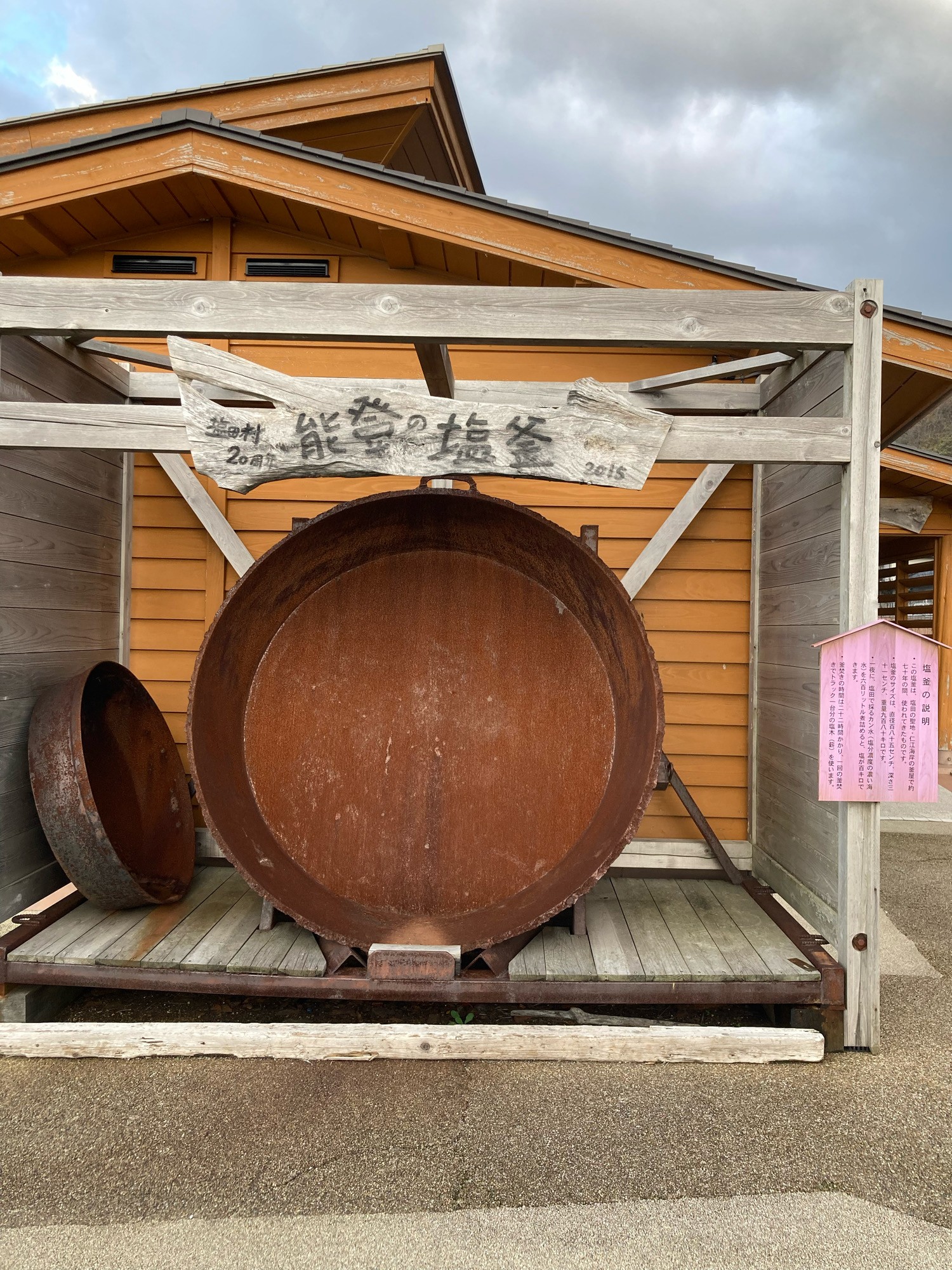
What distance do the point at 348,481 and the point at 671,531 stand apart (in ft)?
5.08

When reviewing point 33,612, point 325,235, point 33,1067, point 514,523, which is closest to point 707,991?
point 514,523

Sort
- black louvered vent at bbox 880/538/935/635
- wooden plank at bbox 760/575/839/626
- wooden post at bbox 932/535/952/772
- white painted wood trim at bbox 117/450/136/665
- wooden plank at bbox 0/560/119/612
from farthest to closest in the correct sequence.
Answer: black louvered vent at bbox 880/538/935/635
wooden post at bbox 932/535/952/772
white painted wood trim at bbox 117/450/136/665
wooden plank at bbox 0/560/119/612
wooden plank at bbox 760/575/839/626

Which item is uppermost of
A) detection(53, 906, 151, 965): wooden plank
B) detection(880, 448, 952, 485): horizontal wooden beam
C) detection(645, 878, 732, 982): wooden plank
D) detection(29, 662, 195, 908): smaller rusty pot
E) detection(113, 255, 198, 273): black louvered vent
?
detection(113, 255, 198, 273): black louvered vent

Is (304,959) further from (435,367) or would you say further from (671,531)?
(671,531)

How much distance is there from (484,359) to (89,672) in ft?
7.45

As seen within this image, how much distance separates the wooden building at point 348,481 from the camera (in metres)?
3.08

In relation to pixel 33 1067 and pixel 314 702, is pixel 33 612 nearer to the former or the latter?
pixel 314 702

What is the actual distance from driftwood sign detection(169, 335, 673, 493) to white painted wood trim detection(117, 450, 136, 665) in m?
1.52

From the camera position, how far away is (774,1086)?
7.74 ft

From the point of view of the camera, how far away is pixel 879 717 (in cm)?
253

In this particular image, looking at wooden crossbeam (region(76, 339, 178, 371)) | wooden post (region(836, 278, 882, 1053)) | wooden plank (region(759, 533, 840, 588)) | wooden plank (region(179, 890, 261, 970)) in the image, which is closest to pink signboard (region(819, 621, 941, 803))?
wooden post (region(836, 278, 882, 1053))

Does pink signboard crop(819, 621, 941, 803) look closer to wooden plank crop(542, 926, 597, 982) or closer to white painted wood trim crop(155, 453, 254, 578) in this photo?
wooden plank crop(542, 926, 597, 982)

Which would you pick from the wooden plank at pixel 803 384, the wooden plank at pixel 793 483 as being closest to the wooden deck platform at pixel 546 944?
the wooden plank at pixel 793 483

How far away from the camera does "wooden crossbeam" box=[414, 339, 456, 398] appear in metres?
2.59
